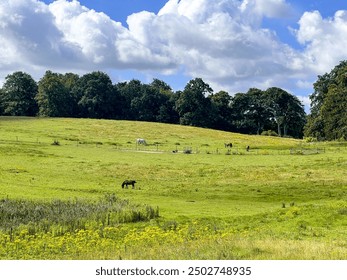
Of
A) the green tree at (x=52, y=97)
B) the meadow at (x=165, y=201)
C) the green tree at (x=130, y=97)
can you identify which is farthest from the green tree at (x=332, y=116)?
the green tree at (x=52, y=97)

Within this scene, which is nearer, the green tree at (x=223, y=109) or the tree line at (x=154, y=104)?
the tree line at (x=154, y=104)

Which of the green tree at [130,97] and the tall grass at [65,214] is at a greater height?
the green tree at [130,97]

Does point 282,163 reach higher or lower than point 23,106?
lower

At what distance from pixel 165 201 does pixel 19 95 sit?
436 ft

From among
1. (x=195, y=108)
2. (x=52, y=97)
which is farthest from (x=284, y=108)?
(x=52, y=97)

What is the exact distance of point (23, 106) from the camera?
15750 cm

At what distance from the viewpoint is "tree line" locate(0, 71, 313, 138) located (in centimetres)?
15700

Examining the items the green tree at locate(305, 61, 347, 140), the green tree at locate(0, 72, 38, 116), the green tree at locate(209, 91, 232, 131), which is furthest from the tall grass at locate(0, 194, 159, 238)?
the green tree at locate(209, 91, 232, 131)

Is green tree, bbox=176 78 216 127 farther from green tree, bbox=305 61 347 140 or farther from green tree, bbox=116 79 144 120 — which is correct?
green tree, bbox=305 61 347 140

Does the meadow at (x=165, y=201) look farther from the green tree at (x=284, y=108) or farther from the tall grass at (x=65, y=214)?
the green tree at (x=284, y=108)

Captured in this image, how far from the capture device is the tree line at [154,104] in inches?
6181

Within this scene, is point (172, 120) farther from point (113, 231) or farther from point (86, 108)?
point (113, 231)
